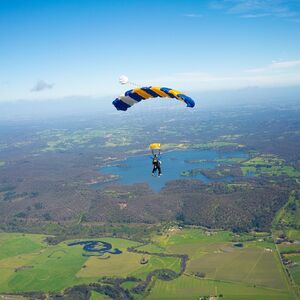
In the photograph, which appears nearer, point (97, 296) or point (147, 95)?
point (147, 95)

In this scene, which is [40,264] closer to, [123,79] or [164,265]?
[164,265]

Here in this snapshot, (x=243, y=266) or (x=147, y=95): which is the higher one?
(x=147, y=95)

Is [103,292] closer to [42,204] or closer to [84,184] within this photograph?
[42,204]

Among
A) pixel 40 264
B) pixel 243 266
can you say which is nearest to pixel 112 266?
pixel 40 264

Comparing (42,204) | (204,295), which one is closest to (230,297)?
(204,295)

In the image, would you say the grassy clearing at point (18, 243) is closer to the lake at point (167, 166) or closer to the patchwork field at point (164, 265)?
the patchwork field at point (164, 265)

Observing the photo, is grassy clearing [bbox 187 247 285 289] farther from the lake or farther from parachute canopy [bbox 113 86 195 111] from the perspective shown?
the lake
